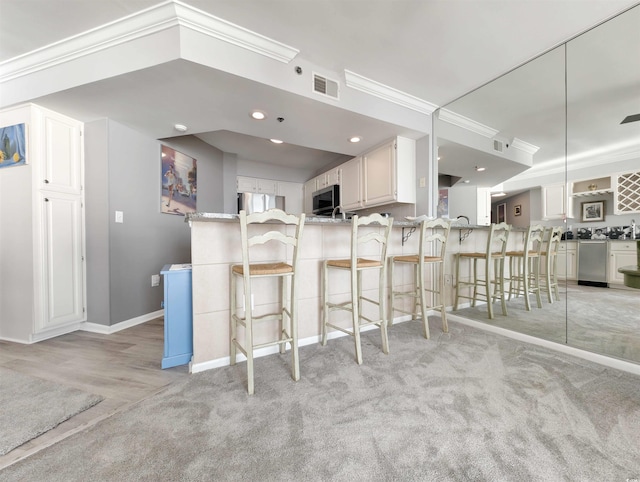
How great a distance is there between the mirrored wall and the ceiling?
9.2 inches

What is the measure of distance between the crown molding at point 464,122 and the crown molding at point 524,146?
0.36m

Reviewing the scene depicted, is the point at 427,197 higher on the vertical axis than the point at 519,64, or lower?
lower

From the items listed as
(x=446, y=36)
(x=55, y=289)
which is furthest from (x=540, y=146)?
(x=55, y=289)

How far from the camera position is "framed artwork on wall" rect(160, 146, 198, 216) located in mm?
3111

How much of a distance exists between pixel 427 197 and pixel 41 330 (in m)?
4.20

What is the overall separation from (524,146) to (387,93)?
1485 mm

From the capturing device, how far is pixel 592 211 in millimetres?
1922

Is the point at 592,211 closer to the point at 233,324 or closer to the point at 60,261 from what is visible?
the point at 233,324

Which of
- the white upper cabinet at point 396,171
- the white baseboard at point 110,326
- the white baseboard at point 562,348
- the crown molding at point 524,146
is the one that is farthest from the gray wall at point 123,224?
the crown molding at point 524,146

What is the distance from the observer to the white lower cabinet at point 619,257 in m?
1.68

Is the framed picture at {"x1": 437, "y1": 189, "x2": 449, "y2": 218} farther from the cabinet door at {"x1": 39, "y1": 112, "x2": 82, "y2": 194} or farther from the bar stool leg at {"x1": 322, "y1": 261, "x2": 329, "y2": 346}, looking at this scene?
the cabinet door at {"x1": 39, "y1": 112, "x2": 82, "y2": 194}

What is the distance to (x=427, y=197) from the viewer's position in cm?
305

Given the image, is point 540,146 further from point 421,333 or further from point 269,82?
point 269,82

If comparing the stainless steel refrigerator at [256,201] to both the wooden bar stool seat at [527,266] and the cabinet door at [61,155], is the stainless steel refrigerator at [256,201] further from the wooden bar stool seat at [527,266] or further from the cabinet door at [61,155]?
the wooden bar stool seat at [527,266]
